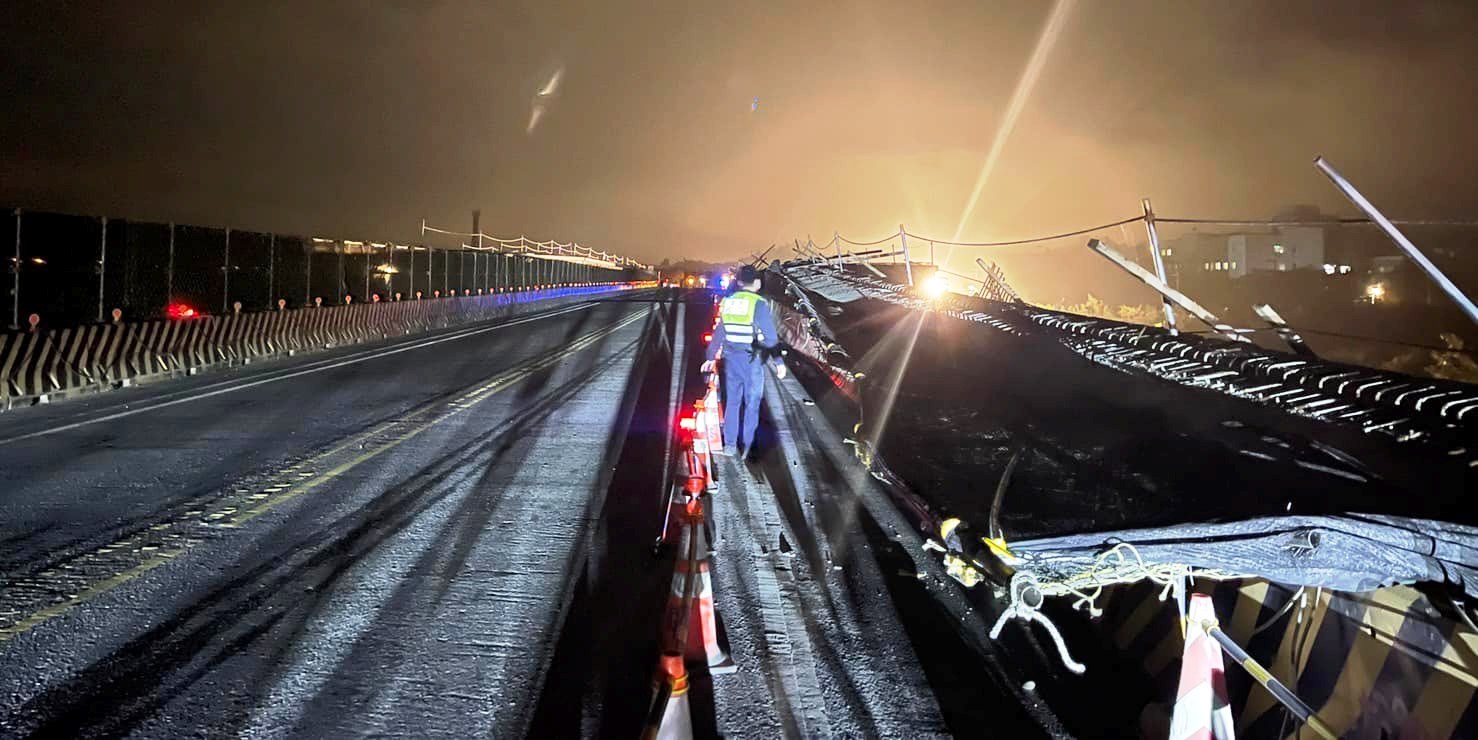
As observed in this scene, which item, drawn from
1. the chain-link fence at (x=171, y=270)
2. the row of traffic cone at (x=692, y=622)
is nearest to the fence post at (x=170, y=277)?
the chain-link fence at (x=171, y=270)

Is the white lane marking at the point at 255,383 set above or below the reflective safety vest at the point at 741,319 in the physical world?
below

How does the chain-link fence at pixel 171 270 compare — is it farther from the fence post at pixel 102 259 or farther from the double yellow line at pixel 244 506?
the double yellow line at pixel 244 506

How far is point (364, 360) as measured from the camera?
823 inches

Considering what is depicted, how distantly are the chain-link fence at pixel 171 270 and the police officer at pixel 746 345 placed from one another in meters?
14.0

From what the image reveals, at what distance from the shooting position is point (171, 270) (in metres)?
21.2

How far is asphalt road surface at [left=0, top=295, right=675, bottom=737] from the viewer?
434 cm

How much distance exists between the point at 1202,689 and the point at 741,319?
6.72 metres

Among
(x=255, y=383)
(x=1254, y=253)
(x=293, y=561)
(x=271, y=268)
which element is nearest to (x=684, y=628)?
(x=293, y=561)

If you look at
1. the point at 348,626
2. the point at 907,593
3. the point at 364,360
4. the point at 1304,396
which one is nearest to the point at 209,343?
the point at 364,360

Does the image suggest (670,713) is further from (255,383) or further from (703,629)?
(255,383)

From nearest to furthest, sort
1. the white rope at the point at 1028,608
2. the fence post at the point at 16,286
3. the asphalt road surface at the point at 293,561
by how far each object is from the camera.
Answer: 1. the asphalt road surface at the point at 293,561
2. the white rope at the point at 1028,608
3. the fence post at the point at 16,286

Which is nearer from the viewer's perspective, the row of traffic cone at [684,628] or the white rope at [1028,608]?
Result: the row of traffic cone at [684,628]

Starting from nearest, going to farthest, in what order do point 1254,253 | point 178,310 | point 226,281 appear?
point 178,310 → point 226,281 → point 1254,253

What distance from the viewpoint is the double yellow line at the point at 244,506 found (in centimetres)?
563
